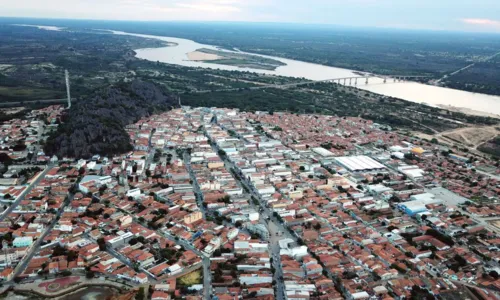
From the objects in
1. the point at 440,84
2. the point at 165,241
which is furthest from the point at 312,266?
the point at 440,84

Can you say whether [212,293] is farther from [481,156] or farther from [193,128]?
[481,156]

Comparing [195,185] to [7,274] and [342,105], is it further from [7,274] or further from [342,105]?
[342,105]

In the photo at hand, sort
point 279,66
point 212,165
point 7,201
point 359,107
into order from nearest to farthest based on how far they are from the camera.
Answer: point 7,201, point 212,165, point 359,107, point 279,66

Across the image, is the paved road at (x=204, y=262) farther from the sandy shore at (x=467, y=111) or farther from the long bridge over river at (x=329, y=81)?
the sandy shore at (x=467, y=111)

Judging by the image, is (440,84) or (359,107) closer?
(359,107)

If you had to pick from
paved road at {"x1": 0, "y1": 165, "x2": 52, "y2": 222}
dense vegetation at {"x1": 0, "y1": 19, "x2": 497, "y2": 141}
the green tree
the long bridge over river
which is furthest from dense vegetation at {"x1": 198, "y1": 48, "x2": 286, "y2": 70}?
the green tree

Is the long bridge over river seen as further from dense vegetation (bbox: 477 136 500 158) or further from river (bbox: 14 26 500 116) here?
dense vegetation (bbox: 477 136 500 158)

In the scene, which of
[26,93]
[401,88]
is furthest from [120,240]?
[401,88]
